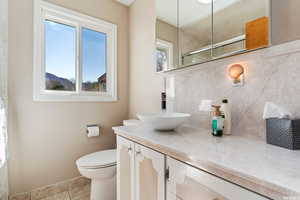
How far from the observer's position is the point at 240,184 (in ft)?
1.52

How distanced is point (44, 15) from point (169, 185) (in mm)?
2060

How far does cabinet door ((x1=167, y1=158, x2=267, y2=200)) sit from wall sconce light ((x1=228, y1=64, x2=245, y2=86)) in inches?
25.3

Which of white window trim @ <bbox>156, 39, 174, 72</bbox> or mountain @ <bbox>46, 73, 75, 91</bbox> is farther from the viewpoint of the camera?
mountain @ <bbox>46, 73, 75, 91</bbox>

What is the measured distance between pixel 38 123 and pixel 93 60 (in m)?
1.00

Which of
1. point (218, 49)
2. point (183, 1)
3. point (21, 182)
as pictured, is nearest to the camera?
point (218, 49)

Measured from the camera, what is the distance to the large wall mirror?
86 centimetres

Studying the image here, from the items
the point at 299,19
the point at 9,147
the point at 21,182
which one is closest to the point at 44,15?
the point at 9,147

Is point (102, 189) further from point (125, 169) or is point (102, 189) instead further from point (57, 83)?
point (57, 83)

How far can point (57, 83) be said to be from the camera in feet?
5.75

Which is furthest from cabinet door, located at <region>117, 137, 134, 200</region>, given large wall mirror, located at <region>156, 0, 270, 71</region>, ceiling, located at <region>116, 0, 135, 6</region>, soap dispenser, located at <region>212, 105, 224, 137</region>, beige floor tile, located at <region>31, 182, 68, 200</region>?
ceiling, located at <region>116, 0, 135, 6</region>

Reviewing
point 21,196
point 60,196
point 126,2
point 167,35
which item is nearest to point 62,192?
point 60,196

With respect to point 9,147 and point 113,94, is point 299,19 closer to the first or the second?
point 113,94

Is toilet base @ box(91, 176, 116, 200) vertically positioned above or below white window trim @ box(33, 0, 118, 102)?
below

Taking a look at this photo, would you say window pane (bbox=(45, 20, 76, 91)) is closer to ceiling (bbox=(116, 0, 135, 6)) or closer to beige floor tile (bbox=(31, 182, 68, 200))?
ceiling (bbox=(116, 0, 135, 6))
